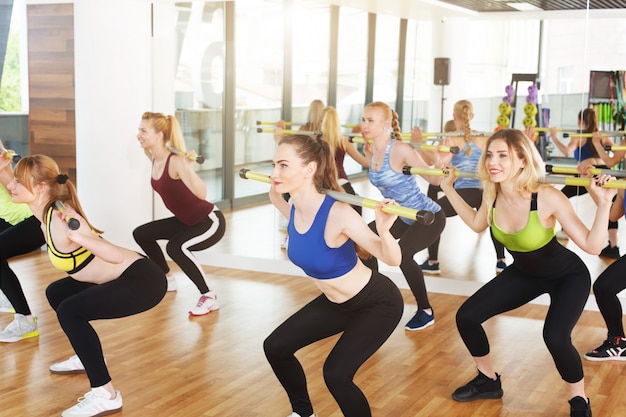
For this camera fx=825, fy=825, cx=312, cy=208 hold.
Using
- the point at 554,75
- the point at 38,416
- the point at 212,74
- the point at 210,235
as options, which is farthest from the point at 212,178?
the point at 38,416

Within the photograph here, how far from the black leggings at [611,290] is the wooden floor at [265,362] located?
9.6 inches

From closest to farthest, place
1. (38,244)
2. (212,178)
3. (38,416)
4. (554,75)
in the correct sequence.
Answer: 1. (38,416)
2. (38,244)
3. (554,75)
4. (212,178)

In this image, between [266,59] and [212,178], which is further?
[212,178]

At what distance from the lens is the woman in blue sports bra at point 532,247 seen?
10.7 feet

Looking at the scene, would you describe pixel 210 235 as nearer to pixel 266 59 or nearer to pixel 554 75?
pixel 266 59

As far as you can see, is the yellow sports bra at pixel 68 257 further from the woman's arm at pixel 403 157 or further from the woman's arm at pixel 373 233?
the woman's arm at pixel 403 157

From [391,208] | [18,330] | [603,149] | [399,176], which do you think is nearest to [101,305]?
[18,330]

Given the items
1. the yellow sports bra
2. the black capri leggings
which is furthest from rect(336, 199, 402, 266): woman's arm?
the black capri leggings

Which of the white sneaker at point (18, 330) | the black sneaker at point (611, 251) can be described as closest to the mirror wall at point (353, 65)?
the black sneaker at point (611, 251)

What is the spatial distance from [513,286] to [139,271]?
158 cm

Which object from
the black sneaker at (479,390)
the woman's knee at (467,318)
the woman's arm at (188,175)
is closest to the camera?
the woman's knee at (467,318)

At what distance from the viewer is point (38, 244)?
457 cm

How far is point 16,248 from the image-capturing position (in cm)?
446

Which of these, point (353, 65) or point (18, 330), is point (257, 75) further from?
point (18, 330)
